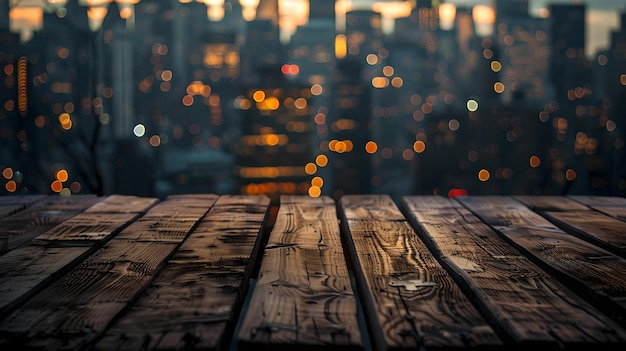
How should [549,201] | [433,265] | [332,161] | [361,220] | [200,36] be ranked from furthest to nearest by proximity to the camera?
[200,36] → [332,161] → [549,201] → [361,220] → [433,265]

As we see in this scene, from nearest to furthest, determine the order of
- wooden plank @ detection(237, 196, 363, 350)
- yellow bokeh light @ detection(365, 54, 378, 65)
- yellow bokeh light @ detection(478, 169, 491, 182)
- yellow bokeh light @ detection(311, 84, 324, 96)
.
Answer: wooden plank @ detection(237, 196, 363, 350), yellow bokeh light @ detection(478, 169, 491, 182), yellow bokeh light @ detection(311, 84, 324, 96), yellow bokeh light @ detection(365, 54, 378, 65)

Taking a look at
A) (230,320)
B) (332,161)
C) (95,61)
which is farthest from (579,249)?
(332,161)

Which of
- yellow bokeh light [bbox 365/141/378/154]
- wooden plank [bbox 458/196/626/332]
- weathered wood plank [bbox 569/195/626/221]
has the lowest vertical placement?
yellow bokeh light [bbox 365/141/378/154]

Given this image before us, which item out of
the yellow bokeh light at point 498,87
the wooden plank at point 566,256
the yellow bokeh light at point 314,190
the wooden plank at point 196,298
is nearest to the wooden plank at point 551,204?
the wooden plank at point 566,256

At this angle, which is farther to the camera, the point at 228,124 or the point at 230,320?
the point at 228,124

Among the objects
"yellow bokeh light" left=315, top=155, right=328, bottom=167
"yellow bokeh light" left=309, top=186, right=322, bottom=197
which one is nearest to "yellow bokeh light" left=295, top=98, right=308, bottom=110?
"yellow bokeh light" left=309, top=186, right=322, bottom=197

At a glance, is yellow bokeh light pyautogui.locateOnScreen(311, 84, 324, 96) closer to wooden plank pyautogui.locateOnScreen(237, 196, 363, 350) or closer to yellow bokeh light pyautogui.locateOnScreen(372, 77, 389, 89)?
yellow bokeh light pyautogui.locateOnScreen(372, 77, 389, 89)

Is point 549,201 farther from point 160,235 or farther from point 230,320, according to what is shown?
point 230,320
